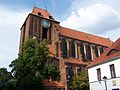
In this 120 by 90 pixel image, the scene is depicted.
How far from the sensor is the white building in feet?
68.6

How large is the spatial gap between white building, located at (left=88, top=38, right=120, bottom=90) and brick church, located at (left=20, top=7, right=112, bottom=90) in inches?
625

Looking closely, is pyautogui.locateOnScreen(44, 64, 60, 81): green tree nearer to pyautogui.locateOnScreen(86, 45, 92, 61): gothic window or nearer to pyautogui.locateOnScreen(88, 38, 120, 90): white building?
pyautogui.locateOnScreen(88, 38, 120, 90): white building

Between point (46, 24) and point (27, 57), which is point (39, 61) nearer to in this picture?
point (27, 57)

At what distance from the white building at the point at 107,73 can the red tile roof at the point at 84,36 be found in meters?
25.7

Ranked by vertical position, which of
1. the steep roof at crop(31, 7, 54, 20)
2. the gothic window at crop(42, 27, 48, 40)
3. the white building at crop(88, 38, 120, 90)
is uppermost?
the steep roof at crop(31, 7, 54, 20)

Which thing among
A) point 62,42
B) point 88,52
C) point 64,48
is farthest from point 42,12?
point 88,52

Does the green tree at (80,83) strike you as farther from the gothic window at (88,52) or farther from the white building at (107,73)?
the white building at (107,73)

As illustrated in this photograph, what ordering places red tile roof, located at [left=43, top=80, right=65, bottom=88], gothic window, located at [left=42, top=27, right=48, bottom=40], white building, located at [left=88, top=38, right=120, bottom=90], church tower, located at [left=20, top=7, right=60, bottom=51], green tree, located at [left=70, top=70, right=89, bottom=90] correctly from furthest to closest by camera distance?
gothic window, located at [left=42, top=27, right=48, bottom=40]
church tower, located at [left=20, top=7, right=60, bottom=51]
green tree, located at [left=70, top=70, right=89, bottom=90]
red tile roof, located at [left=43, top=80, right=65, bottom=88]
white building, located at [left=88, top=38, right=120, bottom=90]

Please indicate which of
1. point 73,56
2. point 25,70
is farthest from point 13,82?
point 73,56

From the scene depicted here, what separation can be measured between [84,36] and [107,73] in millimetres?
33901

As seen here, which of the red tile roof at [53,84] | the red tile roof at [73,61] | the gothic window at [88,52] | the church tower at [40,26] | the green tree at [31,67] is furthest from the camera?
the gothic window at [88,52]

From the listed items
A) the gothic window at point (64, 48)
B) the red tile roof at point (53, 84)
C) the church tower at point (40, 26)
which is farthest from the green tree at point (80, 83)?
the church tower at point (40, 26)

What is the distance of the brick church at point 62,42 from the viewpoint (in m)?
43.2

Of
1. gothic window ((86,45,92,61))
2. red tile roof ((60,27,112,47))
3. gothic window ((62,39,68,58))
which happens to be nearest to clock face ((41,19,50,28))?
red tile roof ((60,27,112,47))
